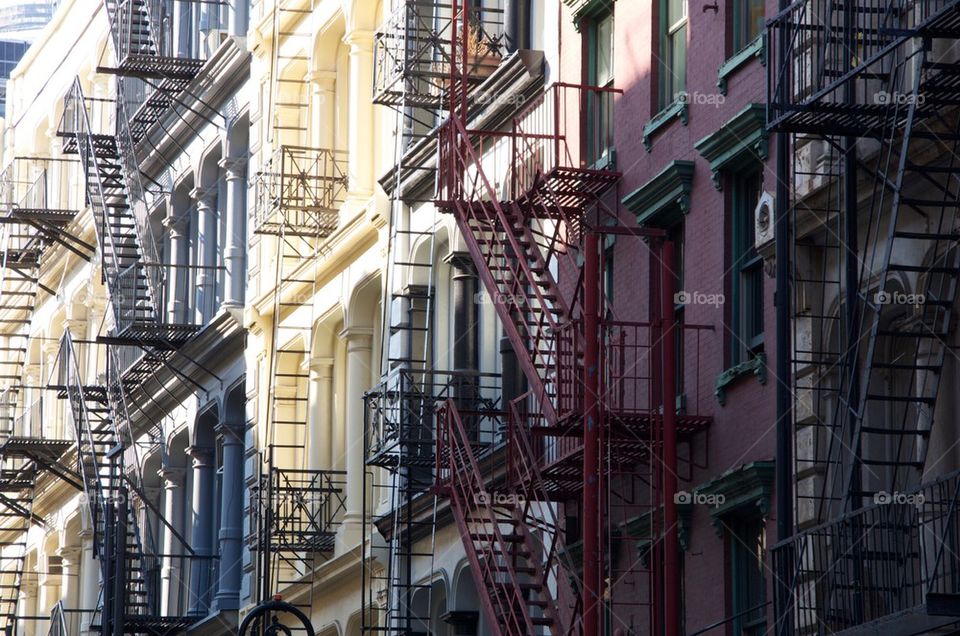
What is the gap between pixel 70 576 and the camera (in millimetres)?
53156

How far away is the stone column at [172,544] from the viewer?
146 feet

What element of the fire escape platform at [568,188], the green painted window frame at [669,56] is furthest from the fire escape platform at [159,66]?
the green painted window frame at [669,56]

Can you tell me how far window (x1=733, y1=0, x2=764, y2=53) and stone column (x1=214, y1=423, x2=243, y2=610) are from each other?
19.0m

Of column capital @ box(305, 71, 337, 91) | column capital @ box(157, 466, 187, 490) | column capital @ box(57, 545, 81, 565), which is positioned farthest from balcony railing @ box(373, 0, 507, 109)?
column capital @ box(57, 545, 81, 565)

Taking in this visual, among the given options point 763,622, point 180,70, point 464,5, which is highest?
point 180,70

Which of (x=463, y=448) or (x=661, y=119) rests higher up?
(x=661, y=119)

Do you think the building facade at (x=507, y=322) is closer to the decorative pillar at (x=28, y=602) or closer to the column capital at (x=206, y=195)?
the column capital at (x=206, y=195)

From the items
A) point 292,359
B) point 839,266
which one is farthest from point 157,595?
point 839,266

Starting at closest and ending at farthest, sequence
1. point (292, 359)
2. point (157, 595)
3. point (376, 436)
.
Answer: point (376, 436) → point (292, 359) → point (157, 595)

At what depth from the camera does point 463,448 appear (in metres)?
28.6

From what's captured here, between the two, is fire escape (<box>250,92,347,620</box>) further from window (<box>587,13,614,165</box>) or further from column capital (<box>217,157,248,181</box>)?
window (<box>587,13,614,165</box>)

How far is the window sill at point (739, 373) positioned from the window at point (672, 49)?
3.57 m

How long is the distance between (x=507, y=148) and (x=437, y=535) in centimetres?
536

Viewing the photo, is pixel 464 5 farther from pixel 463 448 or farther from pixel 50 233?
pixel 50 233
